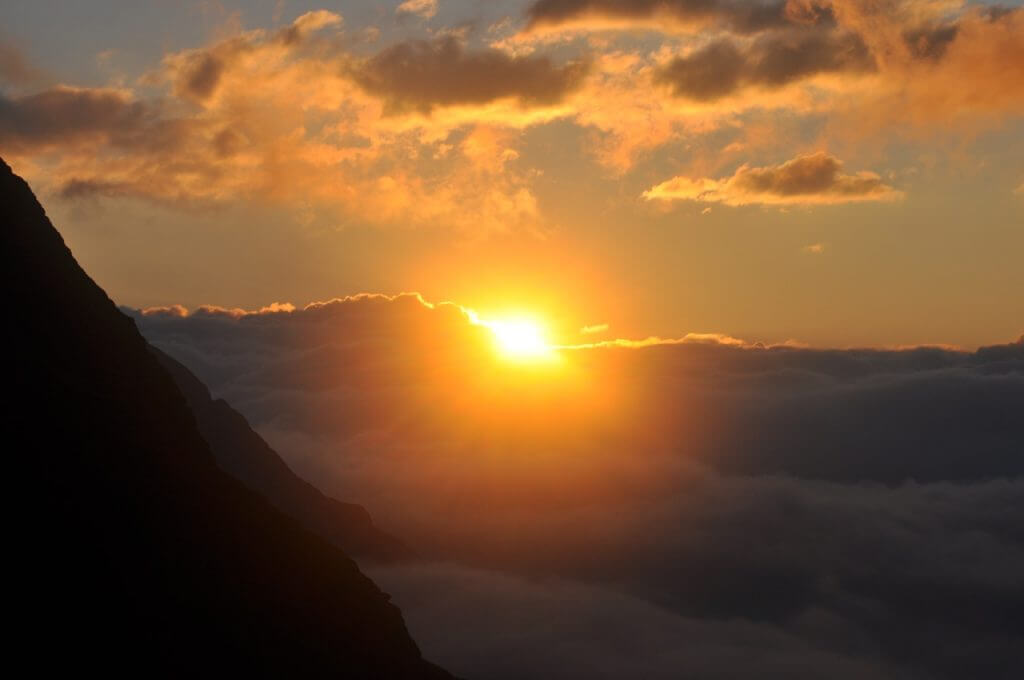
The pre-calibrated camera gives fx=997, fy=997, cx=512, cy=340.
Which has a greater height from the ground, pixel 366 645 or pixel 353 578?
pixel 353 578

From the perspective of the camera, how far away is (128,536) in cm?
10550

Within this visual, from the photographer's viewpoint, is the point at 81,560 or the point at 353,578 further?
the point at 353,578

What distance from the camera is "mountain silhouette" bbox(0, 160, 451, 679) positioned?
94625 mm

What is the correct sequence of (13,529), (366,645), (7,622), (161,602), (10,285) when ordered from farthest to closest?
(366,645)
(10,285)
(161,602)
(13,529)
(7,622)

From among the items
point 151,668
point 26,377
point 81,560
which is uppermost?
point 26,377

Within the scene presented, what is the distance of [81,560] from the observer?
97.9m

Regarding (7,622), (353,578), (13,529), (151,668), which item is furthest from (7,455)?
(353,578)

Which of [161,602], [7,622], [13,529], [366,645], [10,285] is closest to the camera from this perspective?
[7,622]

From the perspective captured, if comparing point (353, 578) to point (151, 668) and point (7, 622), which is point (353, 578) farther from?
point (7, 622)

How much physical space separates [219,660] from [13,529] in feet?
81.6

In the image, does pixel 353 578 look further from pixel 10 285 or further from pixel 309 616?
pixel 10 285

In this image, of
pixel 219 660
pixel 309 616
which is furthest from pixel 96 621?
pixel 309 616

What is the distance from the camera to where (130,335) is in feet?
437

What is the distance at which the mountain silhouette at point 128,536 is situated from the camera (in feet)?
310
